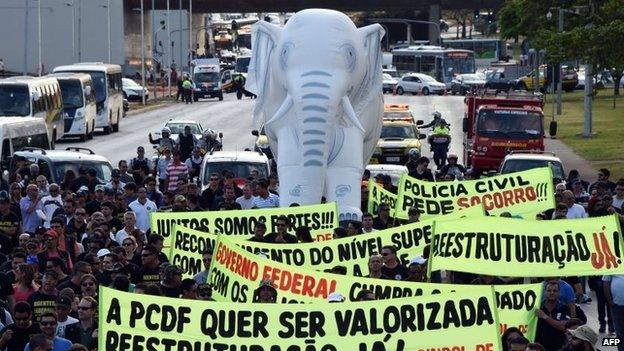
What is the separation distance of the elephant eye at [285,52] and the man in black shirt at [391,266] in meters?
8.66

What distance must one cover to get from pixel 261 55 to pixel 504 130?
15.2 m

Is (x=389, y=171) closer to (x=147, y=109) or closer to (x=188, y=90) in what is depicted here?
(x=147, y=109)

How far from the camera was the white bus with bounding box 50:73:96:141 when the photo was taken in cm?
5688

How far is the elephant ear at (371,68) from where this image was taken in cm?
2636

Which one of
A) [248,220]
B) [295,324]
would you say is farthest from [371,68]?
[295,324]

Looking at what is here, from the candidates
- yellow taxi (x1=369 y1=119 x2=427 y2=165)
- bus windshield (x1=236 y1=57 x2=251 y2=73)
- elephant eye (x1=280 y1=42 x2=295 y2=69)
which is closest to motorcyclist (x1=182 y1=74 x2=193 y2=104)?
bus windshield (x1=236 y1=57 x2=251 y2=73)

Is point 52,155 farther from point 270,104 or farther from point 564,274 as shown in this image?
point 564,274

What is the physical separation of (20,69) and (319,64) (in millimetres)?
76544

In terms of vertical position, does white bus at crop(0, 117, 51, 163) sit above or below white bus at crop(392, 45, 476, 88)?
above

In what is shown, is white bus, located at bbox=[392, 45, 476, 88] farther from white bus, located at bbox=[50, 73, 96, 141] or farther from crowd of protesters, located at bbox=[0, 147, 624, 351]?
crowd of protesters, located at bbox=[0, 147, 624, 351]

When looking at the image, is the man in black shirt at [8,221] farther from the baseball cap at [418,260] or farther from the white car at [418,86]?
the white car at [418,86]

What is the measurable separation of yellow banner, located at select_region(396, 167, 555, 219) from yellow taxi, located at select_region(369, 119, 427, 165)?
18086 millimetres

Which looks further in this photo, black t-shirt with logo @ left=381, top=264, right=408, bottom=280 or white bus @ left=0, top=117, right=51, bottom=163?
white bus @ left=0, top=117, right=51, bottom=163

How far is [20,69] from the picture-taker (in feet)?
328
